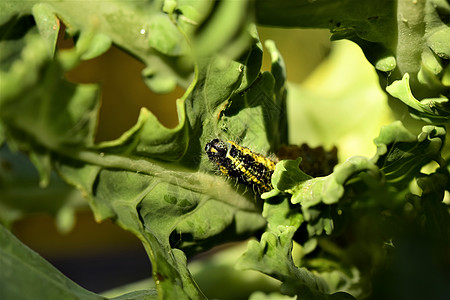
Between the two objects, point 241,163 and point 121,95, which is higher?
point 241,163

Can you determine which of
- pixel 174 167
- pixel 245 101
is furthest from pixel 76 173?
pixel 245 101

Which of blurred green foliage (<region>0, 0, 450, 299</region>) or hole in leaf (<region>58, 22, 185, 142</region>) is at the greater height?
blurred green foliage (<region>0, 0, 450, 299</region>)

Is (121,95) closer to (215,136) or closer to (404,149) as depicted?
(215,136)

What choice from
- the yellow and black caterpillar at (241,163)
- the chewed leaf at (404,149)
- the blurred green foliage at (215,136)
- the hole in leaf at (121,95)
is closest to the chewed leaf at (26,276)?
the blurred green foliage at (215,136)

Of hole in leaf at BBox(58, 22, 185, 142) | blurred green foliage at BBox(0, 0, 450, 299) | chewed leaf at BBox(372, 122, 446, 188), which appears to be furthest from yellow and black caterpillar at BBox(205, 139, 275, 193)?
hole in leaf at BBox(58, 22, 185, 142)

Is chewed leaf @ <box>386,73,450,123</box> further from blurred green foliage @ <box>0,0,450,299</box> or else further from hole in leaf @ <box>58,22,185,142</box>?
hole in leaf @ <box>58,22,185,142</box>

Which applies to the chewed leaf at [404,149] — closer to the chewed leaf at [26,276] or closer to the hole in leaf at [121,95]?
the chewed leaf at [26,276]

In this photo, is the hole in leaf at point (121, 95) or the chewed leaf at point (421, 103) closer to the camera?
the chewed leaf at point (421, 103)

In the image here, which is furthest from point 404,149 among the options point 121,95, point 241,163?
point 121,95

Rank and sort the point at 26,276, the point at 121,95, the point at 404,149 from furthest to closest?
the point at 121,95, the point at 404,149, the point at 26,276
